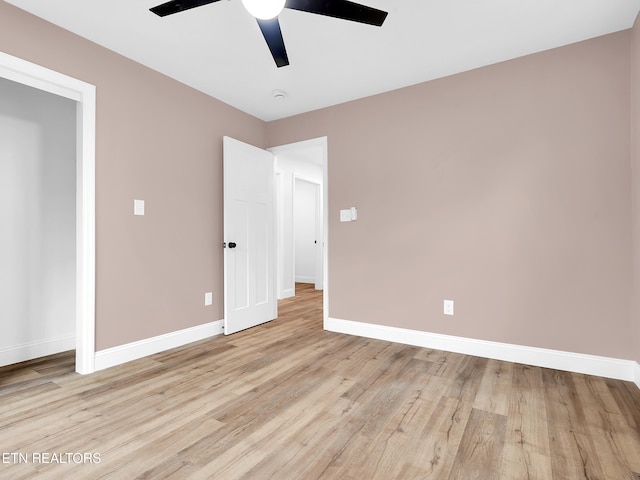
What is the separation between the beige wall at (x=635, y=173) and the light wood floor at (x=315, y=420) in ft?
1.33

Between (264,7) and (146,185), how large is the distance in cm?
188

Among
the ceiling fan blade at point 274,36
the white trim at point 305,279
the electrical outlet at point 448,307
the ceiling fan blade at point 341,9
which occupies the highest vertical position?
the ceiling fan blade at point 341,9

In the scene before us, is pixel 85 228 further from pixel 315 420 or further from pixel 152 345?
pixel 315 420

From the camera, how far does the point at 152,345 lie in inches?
110

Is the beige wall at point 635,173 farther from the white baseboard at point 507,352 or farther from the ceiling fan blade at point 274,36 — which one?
the ceiling fan blade at point 274,36

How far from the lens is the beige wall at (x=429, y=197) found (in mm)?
2346

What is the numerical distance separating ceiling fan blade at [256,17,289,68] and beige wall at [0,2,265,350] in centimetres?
146

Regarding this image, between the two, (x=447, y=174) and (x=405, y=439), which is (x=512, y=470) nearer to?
(x=405, y=439)

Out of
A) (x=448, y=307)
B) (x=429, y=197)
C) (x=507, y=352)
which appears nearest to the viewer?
(x=507, y=352)

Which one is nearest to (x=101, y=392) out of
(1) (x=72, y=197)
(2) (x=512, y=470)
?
(1) (x=72, y=197)

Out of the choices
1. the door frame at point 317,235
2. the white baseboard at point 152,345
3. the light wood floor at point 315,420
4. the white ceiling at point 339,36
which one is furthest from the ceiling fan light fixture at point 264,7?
the door frame at point 317,235

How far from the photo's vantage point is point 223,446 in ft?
5.08

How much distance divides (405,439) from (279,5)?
2.06 m
